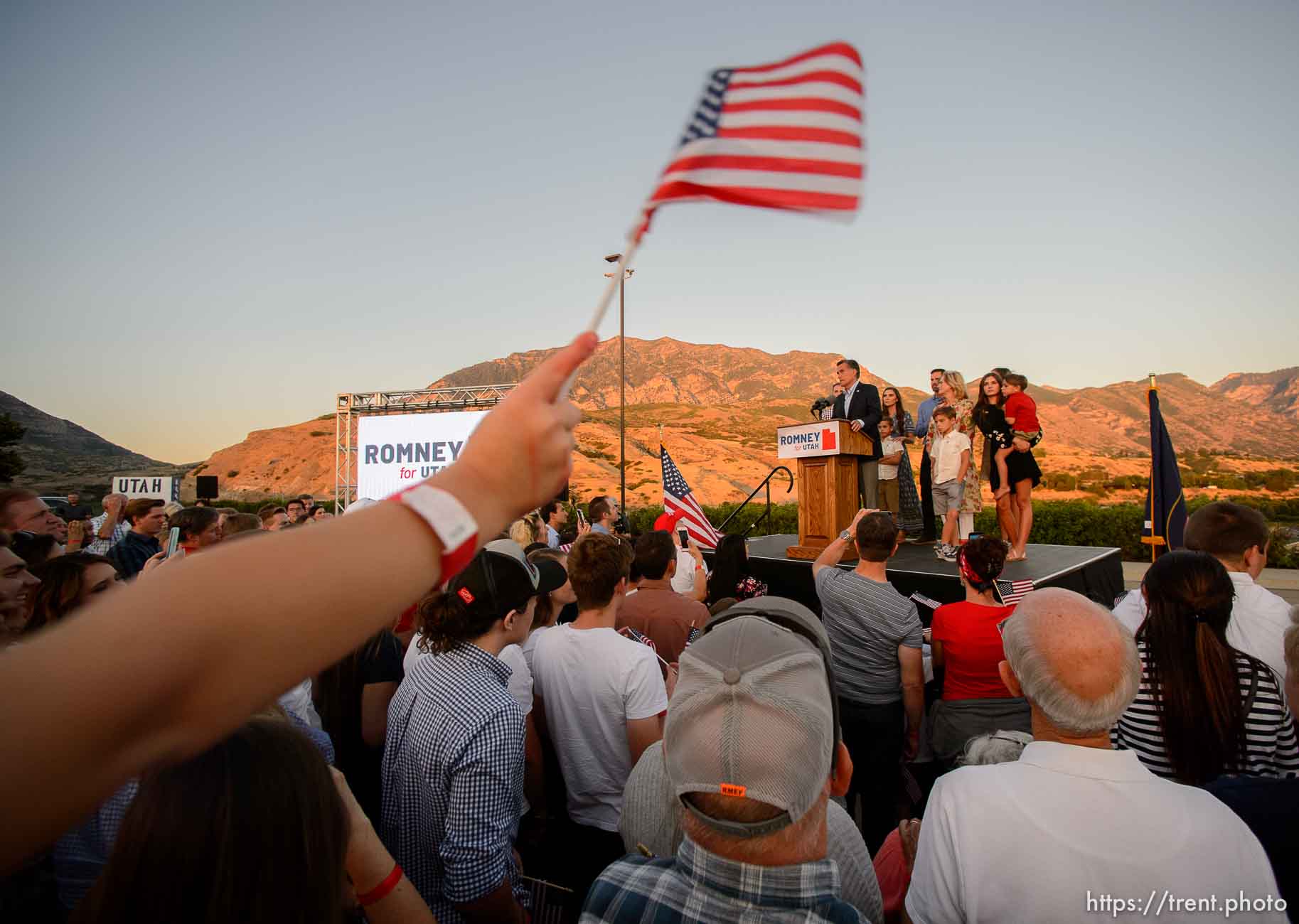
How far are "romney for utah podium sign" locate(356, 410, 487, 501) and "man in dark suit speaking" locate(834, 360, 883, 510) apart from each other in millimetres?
11539

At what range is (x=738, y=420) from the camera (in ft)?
345

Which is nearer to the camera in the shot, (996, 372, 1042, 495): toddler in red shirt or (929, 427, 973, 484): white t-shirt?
(996, 372, 1042, 495): toddler in red shirt

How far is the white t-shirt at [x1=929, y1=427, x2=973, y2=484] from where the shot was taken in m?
8.52

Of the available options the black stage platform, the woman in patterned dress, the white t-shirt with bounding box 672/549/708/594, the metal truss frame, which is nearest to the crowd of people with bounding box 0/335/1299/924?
the white t-shirt with bounding box 672/549/708/594

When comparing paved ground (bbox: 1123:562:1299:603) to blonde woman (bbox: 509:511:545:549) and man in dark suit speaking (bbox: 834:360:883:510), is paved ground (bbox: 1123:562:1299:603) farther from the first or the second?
blonde woman (bbox: 509:511:545:549)

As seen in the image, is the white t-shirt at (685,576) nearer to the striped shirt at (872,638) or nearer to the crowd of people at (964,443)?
the striped shirt at (872,638)

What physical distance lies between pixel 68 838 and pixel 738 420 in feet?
343

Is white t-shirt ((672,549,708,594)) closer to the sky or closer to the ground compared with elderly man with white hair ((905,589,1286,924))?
closer to the ground

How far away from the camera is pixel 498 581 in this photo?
2713mm

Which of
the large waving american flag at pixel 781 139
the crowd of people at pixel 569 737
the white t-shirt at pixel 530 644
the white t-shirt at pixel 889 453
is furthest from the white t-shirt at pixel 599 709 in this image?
the white t-shirt at pixel 889 453

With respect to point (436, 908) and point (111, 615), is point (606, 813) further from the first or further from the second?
point (111, 615)

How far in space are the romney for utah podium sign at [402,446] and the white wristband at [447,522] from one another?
1809 cm

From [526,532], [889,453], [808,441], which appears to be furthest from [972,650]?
[889,453]

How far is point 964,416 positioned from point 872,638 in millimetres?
5572
